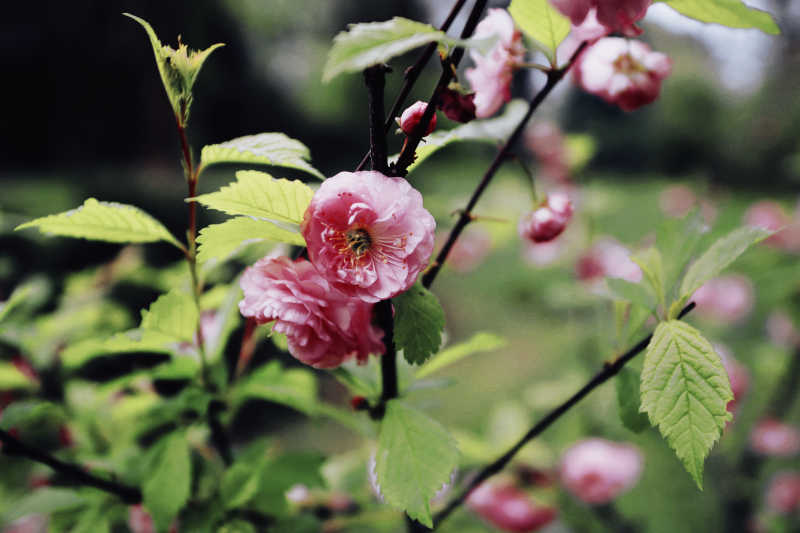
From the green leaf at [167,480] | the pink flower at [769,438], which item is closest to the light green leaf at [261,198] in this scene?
the green leaf at [167,480]

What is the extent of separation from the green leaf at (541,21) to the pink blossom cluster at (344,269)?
8.3 inches

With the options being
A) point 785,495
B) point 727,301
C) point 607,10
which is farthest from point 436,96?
point 727,301

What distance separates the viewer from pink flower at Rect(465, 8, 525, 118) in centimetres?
51

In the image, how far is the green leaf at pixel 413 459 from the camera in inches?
16.1

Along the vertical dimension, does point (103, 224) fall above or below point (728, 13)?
below

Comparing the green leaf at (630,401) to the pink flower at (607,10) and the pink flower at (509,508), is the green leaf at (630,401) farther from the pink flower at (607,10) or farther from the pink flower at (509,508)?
the pink flower at (509,508)

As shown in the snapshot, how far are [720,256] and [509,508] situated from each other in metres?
0.93

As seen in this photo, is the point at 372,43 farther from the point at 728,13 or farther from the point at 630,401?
the point at 630,401

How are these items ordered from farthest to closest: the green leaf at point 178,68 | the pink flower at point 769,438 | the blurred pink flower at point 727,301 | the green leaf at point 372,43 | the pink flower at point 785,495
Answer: the blurred pink flower at point 727,301, the pink flower at point 785,495, the pink flower at point 769,438, the green leaf at point 178,68, the green leaf at point 372,43

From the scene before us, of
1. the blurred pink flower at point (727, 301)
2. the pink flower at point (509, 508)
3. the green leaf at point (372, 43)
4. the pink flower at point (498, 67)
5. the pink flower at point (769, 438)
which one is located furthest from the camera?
the blurred pink flower at point (727, 301)

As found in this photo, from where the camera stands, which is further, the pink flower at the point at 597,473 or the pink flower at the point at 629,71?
the pink flower at the point at 597,473

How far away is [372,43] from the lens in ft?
1.01

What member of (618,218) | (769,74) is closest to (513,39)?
(618,218)

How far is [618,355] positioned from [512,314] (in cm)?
386
